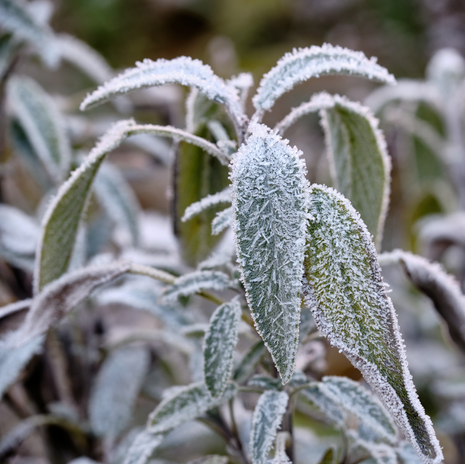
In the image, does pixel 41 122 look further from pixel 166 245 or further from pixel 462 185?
pixel 462 185

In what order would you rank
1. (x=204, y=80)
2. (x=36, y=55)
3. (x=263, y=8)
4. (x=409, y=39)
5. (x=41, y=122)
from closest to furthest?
1. (x=204, y=80)
2. (x=41, y=122)
3. (x=36, y=55)
4. (x=409, y=39)
5. (x=263, y=8)

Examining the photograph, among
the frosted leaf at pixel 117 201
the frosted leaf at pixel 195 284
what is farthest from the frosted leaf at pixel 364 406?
the frosted leaf at pixel 117 201

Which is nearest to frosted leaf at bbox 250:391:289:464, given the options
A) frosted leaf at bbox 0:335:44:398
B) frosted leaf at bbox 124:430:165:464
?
frosted leaf at bbox 124:430:165:464

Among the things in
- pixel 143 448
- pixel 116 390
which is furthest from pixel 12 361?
pixel 143 448

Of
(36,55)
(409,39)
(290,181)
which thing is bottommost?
(290,181)

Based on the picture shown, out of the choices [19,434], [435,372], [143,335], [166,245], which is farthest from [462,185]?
[19,434]

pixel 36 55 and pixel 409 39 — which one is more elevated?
pixel 409 39

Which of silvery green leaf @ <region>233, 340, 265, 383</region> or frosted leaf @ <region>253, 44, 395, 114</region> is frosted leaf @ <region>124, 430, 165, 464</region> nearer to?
silvery green leaf @ <region>233, 340, 265, 383</region>
